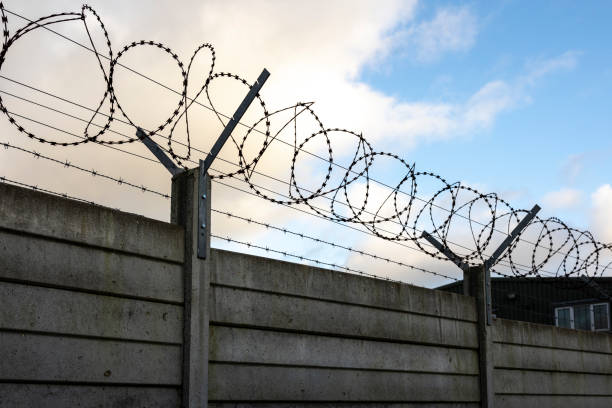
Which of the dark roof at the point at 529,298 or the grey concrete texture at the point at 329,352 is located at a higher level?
the dark roof at the point at 529,298

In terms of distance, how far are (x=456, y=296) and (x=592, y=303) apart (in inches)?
549

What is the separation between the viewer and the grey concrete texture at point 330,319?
6.83 m

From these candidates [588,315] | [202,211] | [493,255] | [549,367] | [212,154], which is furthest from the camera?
[588,315]

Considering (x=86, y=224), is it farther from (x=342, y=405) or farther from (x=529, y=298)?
(x=529, y=298)

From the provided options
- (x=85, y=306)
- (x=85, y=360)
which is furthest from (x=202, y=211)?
(x=85, y=360)

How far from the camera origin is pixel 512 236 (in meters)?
10.7

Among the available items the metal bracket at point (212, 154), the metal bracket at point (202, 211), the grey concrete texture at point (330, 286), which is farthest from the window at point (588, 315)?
the metal bracket at point (202, 211)

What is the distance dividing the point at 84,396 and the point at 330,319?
288cm

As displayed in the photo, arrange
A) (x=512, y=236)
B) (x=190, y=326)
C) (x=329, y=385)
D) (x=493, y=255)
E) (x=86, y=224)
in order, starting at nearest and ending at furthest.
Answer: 1. (x=86, y=224)
2. (x=190, y=326)
3. (x=329, y=385)
4. (x=493, y=255)
5. (x=512, y=236)

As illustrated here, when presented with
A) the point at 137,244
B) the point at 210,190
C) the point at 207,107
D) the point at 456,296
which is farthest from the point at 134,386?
the point at 456,296

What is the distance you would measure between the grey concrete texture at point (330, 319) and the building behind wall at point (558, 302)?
1131 cm

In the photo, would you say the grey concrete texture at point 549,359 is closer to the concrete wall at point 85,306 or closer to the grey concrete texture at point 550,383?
the grey concrete texture at point 550,383

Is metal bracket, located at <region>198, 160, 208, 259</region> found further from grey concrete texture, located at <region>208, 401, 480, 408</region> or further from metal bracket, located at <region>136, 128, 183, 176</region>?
grey concrete texture, located at <region>208, 401, 480, 408</region>

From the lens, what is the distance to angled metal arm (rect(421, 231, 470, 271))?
9977mm
